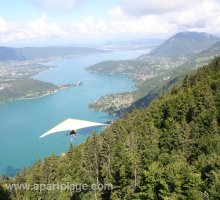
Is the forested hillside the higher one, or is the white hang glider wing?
the white hang glider wing

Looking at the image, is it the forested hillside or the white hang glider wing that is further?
the white hang glider wing

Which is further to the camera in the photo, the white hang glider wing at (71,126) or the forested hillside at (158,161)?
the white hang glider wing at (71,126)

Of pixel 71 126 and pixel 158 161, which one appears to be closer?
pixel 71 126

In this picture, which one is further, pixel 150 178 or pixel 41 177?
pixel 41 177

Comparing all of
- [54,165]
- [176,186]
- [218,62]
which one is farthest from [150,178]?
[218,62]

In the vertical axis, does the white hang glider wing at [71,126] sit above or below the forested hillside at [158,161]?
above

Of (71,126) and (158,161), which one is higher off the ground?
(71,126)

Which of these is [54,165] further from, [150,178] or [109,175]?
[150,178]

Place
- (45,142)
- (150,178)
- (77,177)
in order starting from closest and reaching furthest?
(150,178), (77,177), (45,142)
